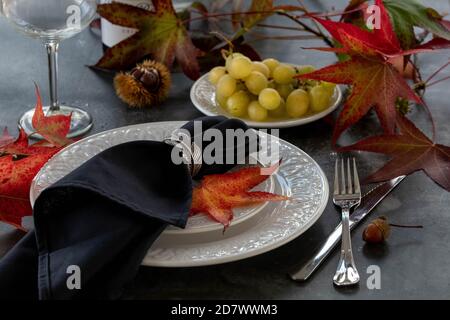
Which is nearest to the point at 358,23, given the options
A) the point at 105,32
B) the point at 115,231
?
the point at 105,32

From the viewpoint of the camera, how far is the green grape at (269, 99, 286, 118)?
99 cm

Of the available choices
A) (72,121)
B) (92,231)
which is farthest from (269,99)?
(92,231)

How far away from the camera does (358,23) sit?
1.04 meters

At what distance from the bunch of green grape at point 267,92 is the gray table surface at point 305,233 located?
32 millimetres

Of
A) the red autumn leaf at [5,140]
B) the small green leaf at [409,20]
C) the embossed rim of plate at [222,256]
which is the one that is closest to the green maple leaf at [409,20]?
the small green leaf at [409,20]

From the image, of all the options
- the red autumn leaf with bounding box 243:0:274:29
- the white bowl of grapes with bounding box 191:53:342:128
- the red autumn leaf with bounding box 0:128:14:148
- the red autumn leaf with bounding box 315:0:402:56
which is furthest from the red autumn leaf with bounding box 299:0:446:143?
the red autumn leaf with bounding box 0:128:14:148

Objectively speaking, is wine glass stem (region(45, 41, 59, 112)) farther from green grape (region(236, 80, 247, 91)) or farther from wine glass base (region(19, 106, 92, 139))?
green grape (region(236, 80, 247, 91))

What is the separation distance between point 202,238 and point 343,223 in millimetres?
132

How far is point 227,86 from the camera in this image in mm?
973

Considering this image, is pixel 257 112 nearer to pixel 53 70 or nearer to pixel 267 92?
pixel 267 92

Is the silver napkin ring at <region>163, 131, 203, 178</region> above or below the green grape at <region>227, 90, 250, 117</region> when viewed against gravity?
below

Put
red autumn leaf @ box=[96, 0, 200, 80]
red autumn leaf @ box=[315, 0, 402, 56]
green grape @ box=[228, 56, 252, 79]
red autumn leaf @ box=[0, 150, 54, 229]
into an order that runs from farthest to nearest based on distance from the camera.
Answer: red autumn leaf @ box=[96, 0, 200, 80] → green grape @ box=[228, 56, 252, 79] → red autumn leaf @ box=[315, 0, 402, 56] → red autumn leaf @ box=[0, 150, 54, 229]

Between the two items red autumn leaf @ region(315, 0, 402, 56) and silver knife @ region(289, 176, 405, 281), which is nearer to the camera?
silver knife @ region(289, 176, 405, 281)

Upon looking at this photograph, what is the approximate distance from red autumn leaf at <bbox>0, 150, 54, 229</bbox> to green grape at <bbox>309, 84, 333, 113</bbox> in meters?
0.32
